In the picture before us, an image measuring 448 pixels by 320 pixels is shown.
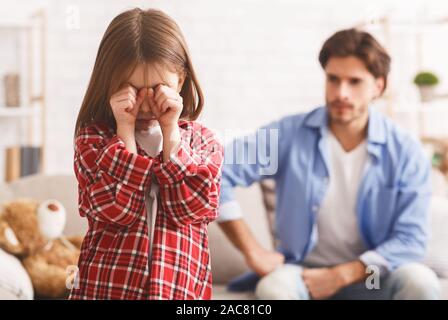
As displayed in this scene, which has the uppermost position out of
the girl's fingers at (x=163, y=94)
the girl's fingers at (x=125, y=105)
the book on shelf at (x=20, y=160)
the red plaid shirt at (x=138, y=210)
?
the girl's fingers at (x=163, y=94)

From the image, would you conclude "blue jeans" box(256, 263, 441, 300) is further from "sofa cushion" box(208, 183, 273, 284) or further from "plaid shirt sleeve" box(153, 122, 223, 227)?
"plaid shirt sleeve" box(153, 122, 223, 227)

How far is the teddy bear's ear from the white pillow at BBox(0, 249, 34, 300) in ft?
0.23

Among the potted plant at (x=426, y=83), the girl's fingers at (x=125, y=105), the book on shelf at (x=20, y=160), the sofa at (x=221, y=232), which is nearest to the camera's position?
the girl's fingers at (x=125, y=105)

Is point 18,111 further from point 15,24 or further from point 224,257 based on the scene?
point 224,257

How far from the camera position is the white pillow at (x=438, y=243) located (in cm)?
151

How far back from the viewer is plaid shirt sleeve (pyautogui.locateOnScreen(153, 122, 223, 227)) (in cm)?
52

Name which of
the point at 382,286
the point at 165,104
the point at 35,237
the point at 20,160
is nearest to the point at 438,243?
the point at 382,286

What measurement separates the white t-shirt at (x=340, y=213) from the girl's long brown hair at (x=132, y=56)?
800 mm

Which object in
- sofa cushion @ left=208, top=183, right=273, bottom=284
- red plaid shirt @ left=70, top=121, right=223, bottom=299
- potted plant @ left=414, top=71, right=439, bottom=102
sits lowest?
sofa cushion @ left=208, top=183, right=273, bottom=284

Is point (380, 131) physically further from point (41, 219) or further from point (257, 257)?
point (41, 219)

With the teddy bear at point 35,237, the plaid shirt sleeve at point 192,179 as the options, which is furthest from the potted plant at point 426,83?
the plaid shirt sleeve at point 192,179

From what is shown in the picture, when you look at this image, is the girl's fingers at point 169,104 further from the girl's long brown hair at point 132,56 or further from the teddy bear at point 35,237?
the teddy bear at point 35,237

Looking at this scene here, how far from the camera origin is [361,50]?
131cm

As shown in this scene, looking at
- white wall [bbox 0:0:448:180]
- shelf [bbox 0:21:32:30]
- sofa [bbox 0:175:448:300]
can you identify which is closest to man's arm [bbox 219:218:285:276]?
sofa [bbox 0:175:448:300]
